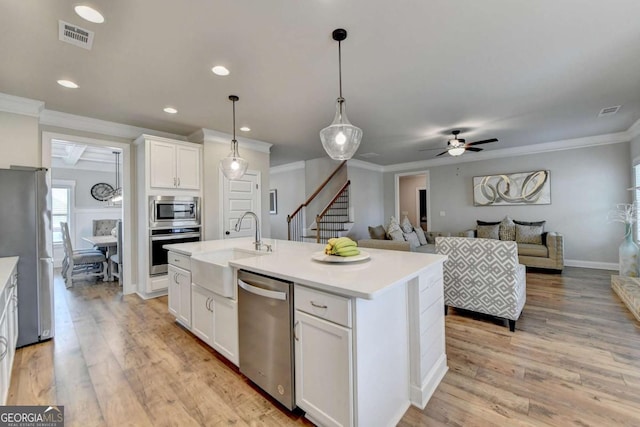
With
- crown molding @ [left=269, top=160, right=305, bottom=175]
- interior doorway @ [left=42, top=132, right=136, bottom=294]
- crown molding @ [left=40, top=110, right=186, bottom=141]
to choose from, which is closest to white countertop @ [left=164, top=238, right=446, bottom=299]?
interior doorway @ [left=42, top=132, right=136, bottom=294]

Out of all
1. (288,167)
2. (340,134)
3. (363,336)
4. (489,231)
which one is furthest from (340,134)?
(288,167)

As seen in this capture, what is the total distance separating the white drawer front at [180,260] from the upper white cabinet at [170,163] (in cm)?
147

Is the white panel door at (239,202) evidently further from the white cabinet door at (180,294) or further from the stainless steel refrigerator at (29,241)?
the stainless steel refrigerator at (29,241)

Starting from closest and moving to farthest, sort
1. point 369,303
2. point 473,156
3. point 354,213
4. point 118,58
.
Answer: point 369,303 → point 118,58 → point 473,156 → point 354,213

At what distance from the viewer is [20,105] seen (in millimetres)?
3070

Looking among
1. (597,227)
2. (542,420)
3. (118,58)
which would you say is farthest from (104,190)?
(597,227)

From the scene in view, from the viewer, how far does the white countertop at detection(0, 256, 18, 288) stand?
172 cm

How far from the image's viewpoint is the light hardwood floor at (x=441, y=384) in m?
1.66

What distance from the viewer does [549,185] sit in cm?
559

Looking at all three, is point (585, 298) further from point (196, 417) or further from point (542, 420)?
point (196, 417)

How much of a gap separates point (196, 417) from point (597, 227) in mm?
7047

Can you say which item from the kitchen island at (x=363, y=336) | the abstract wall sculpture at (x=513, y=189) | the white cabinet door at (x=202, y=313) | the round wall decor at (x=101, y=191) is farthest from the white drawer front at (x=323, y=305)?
the round wall decor at (x=101, y=191)

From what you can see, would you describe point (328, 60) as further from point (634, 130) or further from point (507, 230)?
point (634, 130)

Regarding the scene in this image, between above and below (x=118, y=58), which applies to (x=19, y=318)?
below
